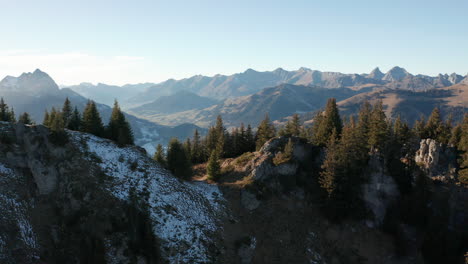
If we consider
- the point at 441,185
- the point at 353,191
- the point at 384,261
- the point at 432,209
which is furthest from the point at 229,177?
the point at 441,185

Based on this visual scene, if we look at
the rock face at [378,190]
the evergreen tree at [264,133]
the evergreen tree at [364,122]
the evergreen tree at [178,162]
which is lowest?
the rock face at [378,190]

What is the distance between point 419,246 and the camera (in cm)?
5097

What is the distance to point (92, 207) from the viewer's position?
4081 centimetres

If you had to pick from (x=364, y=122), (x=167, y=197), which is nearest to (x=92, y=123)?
(x=167, y=197)

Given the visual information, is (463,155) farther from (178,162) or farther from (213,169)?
(178,162)

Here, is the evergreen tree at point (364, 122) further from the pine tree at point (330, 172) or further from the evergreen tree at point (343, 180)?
the pine tree at point (330, 172)

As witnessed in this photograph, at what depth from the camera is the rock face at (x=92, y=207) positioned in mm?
37406

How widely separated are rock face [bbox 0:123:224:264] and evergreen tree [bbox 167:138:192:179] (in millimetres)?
4729

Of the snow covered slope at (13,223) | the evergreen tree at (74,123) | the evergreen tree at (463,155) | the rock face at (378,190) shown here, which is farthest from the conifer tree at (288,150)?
the evergreen tree at (74,123)

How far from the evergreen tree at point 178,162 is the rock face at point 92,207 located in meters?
4.73

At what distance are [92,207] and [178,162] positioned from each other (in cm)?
1936

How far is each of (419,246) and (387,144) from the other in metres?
19.9

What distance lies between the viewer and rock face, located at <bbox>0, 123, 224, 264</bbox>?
37.4 meters

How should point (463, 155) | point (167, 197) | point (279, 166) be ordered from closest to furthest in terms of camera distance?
point (167, 197) < point (279, 166) < point (463, 155)
